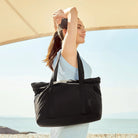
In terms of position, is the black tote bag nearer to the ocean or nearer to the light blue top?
the light blue top

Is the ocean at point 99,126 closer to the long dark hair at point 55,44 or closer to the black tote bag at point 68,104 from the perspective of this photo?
the long dark hair at point 55,44

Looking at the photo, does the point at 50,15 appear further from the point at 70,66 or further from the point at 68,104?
the point at 68,104

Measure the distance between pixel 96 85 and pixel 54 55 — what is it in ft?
1.03

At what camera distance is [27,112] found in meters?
45.6

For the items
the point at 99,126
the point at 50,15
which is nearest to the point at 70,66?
the point at 50,15

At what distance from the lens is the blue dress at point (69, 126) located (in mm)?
A: 969

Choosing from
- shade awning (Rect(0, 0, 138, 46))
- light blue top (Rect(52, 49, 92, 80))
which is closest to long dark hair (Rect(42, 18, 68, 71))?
light blue top (Rect(52, 49, 92, 80))

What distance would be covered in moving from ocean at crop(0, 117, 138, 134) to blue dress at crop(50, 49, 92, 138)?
27.4 meters

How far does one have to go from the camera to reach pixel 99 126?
108 feet

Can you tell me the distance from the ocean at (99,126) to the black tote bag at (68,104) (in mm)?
27417

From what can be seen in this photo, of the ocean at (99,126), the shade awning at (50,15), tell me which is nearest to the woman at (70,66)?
the shade awning at (50,15)

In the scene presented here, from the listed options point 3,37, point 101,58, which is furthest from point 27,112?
point 3,37

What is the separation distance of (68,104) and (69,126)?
10 centimetres

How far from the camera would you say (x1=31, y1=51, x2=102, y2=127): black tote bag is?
3.04ft
